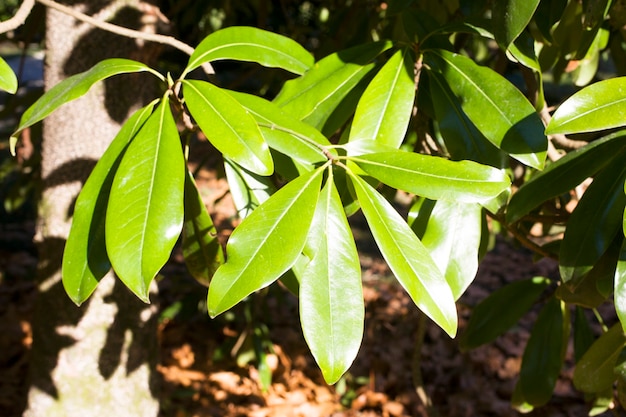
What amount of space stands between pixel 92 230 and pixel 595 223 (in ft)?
1.94

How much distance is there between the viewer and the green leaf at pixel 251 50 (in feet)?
2.54

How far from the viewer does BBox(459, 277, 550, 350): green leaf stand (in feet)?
4.14

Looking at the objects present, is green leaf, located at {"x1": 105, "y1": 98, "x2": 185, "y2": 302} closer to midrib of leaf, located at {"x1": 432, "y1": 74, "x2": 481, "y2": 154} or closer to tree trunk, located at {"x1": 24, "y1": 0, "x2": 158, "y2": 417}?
midrib of leaf, located at {"x1": 432, "y1": 74, "x2": 481, "y2": 154}

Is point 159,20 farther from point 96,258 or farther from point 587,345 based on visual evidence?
point 587,345

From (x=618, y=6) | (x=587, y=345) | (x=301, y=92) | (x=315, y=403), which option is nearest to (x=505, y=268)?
(x=315, y=403)

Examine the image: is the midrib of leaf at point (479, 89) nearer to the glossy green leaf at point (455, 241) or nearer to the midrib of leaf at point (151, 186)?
the glossy green leaf at point (455, 241)

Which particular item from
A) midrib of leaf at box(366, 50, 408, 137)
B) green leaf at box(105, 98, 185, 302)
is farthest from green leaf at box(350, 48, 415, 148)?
green leaf at box(105, 98, 185, 302)

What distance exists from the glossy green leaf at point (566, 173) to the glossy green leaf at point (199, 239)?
1.27 feet

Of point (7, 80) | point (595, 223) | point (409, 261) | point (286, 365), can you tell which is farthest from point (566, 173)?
point (286, 365)

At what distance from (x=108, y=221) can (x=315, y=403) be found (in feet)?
6.59

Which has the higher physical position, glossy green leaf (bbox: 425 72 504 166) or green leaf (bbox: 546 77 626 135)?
green leaf (bbox: 546 77 626 135)

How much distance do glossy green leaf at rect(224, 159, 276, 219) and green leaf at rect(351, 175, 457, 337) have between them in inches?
8.3

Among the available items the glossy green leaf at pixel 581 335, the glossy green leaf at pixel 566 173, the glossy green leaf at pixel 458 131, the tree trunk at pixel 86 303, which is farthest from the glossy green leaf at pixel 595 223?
the tree trunk at pixel 86 303

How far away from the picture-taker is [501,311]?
127 centimetres
